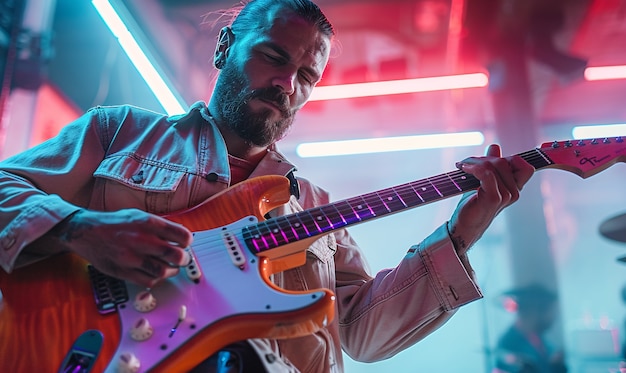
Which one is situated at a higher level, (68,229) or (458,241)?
(68,229)

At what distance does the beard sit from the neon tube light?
1805mm

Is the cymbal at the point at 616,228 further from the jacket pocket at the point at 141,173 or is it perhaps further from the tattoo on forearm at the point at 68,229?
the tattoo on forearm at the point at 68,229

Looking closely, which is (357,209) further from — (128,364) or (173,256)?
(128,364)

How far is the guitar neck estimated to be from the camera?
81cm

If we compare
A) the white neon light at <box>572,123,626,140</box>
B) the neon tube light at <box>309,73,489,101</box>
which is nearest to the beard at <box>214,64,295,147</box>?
the neon tube light at <box>309,73,489,101</box>

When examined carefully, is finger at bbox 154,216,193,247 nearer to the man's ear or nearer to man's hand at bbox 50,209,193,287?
man's hand at bbox 50,209,193,287

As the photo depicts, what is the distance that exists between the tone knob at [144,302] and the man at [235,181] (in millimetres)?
17

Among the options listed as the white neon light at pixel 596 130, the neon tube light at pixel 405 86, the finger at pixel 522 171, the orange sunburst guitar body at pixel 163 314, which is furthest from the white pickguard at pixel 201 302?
the white neon light at pixel 596 130

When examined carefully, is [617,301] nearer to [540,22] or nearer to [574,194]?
[574,194]

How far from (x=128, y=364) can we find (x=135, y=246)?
151 mm

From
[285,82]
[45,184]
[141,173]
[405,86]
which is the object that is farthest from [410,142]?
[45,184]

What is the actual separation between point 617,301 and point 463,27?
2.01m

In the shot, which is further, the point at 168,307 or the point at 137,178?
the point at 137,178

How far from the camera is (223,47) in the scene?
1.27 m
